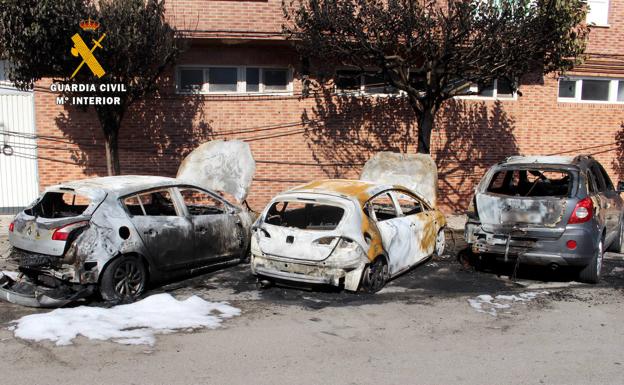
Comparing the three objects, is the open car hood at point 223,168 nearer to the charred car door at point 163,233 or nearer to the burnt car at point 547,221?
the charred car door at point 163,233

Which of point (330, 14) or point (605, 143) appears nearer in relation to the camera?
point (330, 14)

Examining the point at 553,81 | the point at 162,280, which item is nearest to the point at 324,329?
the point at 162,280

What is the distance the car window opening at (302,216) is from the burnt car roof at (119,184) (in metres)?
1.44

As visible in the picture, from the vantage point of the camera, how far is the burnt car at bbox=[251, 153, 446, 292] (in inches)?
260

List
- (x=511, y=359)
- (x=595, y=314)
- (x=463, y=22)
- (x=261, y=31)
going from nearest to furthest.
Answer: (x=511, y=359) < (x=595, y=314) < (x=463, y=22) < (x=261, y=31)

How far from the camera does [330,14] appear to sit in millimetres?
Answer: 9688

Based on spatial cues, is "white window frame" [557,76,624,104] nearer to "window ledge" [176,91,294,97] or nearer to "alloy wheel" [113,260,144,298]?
"window ledge" [176,91,294,97]

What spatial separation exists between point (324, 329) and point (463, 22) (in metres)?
5.86

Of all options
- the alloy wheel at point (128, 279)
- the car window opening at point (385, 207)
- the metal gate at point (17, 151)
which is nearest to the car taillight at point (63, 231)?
the alloy wheel at point (128, 279)

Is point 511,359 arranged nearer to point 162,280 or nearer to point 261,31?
point 162,280

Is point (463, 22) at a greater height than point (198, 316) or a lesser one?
greater

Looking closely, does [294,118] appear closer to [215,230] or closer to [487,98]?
[487,98]

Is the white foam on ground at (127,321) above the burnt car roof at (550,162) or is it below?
below

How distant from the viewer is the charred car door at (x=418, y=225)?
784cm
